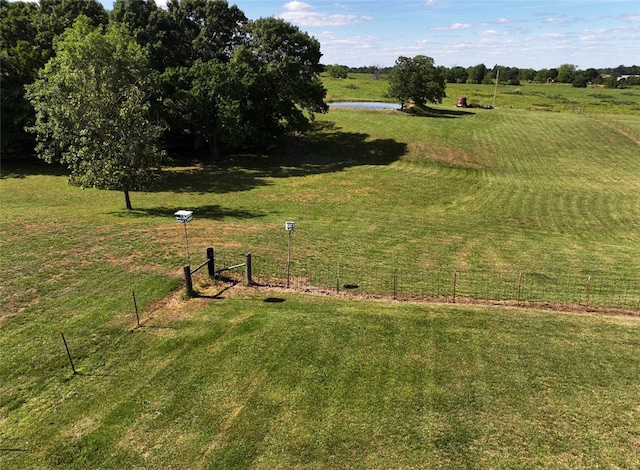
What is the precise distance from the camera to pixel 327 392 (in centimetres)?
990

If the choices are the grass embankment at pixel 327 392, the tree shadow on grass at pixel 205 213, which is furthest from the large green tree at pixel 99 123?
the grass embankment at pixel 327 392

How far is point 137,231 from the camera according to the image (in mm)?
21859

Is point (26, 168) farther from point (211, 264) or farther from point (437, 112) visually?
point (437, 112)

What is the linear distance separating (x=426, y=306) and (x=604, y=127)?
56.0 m

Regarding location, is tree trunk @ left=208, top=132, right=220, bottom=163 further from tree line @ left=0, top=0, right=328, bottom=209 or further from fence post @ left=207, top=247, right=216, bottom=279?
fence post @ left=207, top=247, right=216, bottom=279

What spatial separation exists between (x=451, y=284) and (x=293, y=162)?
30.4 metres

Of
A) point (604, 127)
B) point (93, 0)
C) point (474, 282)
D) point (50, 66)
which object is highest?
point (93, 0)

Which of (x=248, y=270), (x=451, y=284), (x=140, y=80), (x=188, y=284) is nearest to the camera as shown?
(x=188, y=284)

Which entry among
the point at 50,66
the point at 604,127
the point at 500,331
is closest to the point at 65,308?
the point at 500,331

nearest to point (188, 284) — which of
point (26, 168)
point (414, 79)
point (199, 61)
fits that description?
point (26, 168)

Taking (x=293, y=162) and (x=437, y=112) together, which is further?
(x=437, y=112)

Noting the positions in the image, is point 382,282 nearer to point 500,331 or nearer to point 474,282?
point 474,282

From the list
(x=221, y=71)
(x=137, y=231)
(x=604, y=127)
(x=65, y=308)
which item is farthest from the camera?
(x=604, y=127)

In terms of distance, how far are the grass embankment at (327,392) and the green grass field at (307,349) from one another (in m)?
0.05
